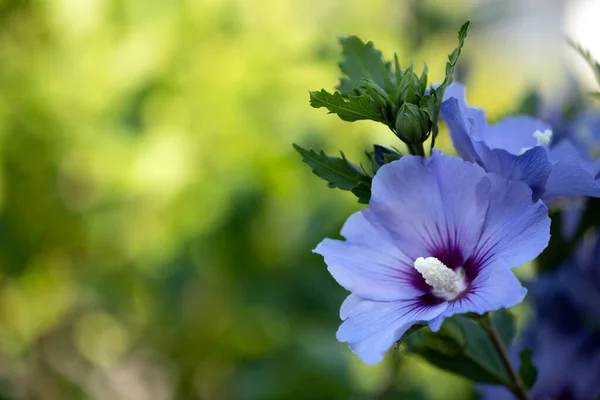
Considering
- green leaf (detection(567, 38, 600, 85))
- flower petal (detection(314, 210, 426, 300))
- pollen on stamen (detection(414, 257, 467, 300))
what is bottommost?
pollen on stamen (detection(414, 257, 467, 300))

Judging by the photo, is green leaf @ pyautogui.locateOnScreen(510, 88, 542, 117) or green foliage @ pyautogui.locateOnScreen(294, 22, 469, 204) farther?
green leaf @ pyautogui.locateOnScreen(510, 88, 542, 117)

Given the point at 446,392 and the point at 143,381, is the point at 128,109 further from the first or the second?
the point at 446,392

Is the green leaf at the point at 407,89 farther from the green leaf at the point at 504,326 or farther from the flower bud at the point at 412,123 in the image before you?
the green leaf at the point at 504,326

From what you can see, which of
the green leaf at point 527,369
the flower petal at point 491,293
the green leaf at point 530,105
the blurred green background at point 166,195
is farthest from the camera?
the blurred green background at point 166,195

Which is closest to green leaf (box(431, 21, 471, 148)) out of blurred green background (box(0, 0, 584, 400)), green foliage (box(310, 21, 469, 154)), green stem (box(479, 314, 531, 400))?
green foliage (box(310, 21, 469, 154))

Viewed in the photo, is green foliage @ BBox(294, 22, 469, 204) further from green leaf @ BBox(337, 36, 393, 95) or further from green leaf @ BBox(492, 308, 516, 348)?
green leaf @ BBox(492, 308, 516, 348)

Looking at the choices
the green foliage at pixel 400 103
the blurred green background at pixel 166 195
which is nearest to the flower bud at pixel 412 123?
the green foliage at pixel 400 103
